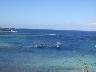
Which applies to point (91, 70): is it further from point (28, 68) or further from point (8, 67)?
point (8, 67)

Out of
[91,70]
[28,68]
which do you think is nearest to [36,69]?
[28,68]

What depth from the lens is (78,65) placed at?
38.9 m

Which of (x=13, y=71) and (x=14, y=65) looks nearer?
(x=13, y=71)

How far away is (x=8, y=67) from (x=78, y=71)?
30.1 ft

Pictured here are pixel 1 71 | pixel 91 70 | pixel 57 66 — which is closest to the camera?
pixel 1 71

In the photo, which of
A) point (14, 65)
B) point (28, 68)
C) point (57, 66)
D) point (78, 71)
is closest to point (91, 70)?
point (78, 71)

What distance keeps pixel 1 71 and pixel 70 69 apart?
884cm

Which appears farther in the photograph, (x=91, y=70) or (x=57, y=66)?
(x=57, y=66)

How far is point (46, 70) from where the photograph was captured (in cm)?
3422

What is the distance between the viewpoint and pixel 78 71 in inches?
1345

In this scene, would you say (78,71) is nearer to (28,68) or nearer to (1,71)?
(28,68)

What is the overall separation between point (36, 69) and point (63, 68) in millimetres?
3749

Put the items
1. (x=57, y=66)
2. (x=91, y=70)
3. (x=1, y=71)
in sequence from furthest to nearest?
1. (x=57, y=66)
2. (x=91, y=70)
3. (x=1, y=71)

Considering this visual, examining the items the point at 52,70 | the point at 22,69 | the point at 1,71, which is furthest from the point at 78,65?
the point at 1,71
